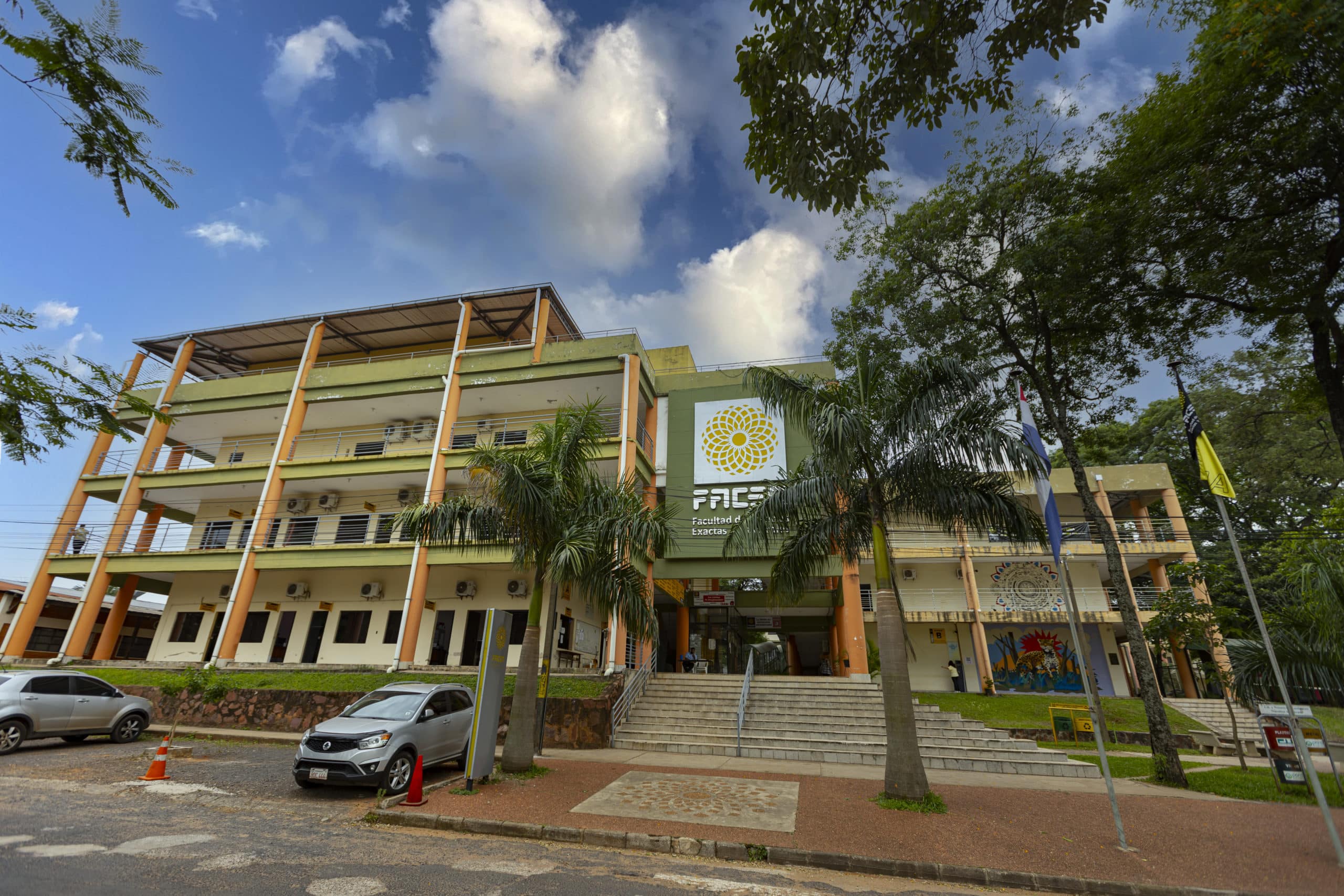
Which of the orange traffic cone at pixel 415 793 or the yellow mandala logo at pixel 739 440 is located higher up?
the yellow mandala logo at pixel 739 440

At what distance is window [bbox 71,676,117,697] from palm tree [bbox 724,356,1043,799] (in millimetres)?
12627

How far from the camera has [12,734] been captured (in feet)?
33.5

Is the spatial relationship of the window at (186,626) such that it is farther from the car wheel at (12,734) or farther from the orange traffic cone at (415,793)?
the orange traffic cone at (415,793)

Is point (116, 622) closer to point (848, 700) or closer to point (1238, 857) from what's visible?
point (848, 700)

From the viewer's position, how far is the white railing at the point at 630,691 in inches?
566

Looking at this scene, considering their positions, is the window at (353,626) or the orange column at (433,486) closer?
the orange column at (433,486)

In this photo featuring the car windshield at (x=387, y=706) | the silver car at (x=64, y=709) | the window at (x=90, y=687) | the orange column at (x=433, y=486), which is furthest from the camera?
the orange column at (x=433, y=486)

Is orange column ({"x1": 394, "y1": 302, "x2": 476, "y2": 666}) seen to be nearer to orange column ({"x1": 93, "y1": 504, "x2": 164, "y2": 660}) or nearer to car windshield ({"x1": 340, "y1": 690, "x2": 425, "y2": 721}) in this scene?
car windshield ({"x1": 340, "y1": 690, "x2": 425, "y2": 721})

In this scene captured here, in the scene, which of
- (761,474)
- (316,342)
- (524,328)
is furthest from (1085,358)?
(316,342)

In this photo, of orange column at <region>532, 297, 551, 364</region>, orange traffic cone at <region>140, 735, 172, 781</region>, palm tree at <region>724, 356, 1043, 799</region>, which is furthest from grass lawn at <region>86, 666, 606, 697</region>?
orange column at <region>532, 297, 551, 364</region>

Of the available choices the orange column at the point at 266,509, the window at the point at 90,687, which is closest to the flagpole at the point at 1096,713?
the window at the point at 90,687

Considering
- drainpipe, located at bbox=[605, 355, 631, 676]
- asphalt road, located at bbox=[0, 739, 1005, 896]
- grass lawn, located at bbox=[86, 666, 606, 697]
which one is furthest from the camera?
drainpipe, located at bbox=[605, 355, 631, 676]

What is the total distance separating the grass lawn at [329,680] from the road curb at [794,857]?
7080 mm

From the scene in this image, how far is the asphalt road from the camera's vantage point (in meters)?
4.92
